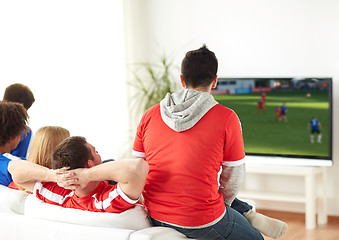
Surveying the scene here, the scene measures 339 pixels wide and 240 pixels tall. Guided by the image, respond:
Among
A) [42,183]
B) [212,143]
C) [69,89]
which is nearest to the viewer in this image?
[212,143]

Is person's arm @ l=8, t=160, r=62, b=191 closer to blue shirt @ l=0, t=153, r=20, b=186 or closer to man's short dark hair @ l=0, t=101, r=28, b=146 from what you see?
blue shirt @ l=0, t=153, r=20, b=186

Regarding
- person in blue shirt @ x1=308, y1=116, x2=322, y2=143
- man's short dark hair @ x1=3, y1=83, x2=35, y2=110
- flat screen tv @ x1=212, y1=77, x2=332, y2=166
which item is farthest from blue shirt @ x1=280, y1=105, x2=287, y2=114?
man's short dark hair @ x1=3, y1=83, x2=35, y2=110

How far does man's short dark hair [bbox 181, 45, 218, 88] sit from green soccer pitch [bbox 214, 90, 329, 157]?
114 inches

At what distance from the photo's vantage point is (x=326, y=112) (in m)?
5.11

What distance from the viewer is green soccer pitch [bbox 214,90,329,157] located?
5.14 m

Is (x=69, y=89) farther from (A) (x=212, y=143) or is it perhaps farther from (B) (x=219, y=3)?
(A) (x=212, y=143)

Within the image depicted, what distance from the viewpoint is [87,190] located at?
2.41 meters

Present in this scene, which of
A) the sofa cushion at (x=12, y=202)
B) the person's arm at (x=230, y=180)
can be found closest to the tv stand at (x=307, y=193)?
the person's arm at (x=230, y=180)

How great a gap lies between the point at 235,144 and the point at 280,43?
10.8ft

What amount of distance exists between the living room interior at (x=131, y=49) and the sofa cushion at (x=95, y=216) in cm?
304

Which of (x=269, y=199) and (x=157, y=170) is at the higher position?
(x=157, y=170)

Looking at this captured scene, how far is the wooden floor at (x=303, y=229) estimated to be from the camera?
4738 millimetres

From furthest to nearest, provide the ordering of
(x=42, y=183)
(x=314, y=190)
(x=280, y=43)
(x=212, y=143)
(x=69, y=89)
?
(x=69, y=89) → (x=280, y=43) → (x=314, y=190) → (x=42, y=183) → (x=212, y=143)

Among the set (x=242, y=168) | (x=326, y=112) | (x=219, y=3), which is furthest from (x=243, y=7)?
(x=242, y=168)
